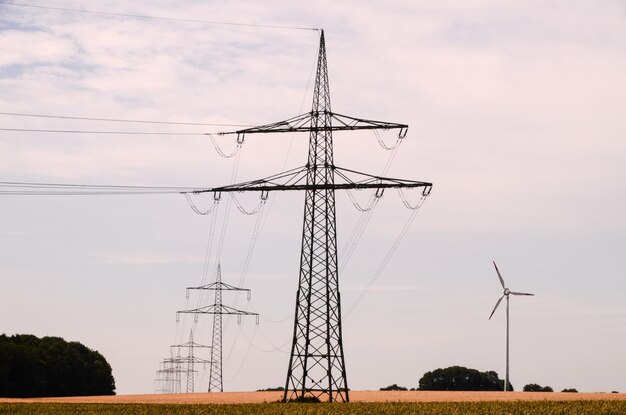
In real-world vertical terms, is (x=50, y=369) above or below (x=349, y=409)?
above

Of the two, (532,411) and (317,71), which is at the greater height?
(317,71)

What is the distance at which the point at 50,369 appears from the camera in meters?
175

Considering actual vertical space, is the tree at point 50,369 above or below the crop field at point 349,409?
above

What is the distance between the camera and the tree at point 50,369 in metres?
164

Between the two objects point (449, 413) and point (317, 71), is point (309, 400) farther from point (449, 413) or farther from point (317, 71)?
point (317, 71)

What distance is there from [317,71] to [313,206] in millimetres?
9868

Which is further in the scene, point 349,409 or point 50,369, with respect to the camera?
point 50,369

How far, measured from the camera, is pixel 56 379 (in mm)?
177000

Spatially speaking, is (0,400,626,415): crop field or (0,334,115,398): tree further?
(0,334,115,398): tree

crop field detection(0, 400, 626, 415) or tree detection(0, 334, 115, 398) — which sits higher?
tree detection(0, 334, 115, 398)

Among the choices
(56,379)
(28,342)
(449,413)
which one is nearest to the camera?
(449,413)

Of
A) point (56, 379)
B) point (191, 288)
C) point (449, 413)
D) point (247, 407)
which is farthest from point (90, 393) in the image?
point (449, 413)

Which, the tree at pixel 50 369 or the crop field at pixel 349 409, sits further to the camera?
the tree at pixel 50 369

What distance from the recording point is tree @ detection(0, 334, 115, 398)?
164 meters
